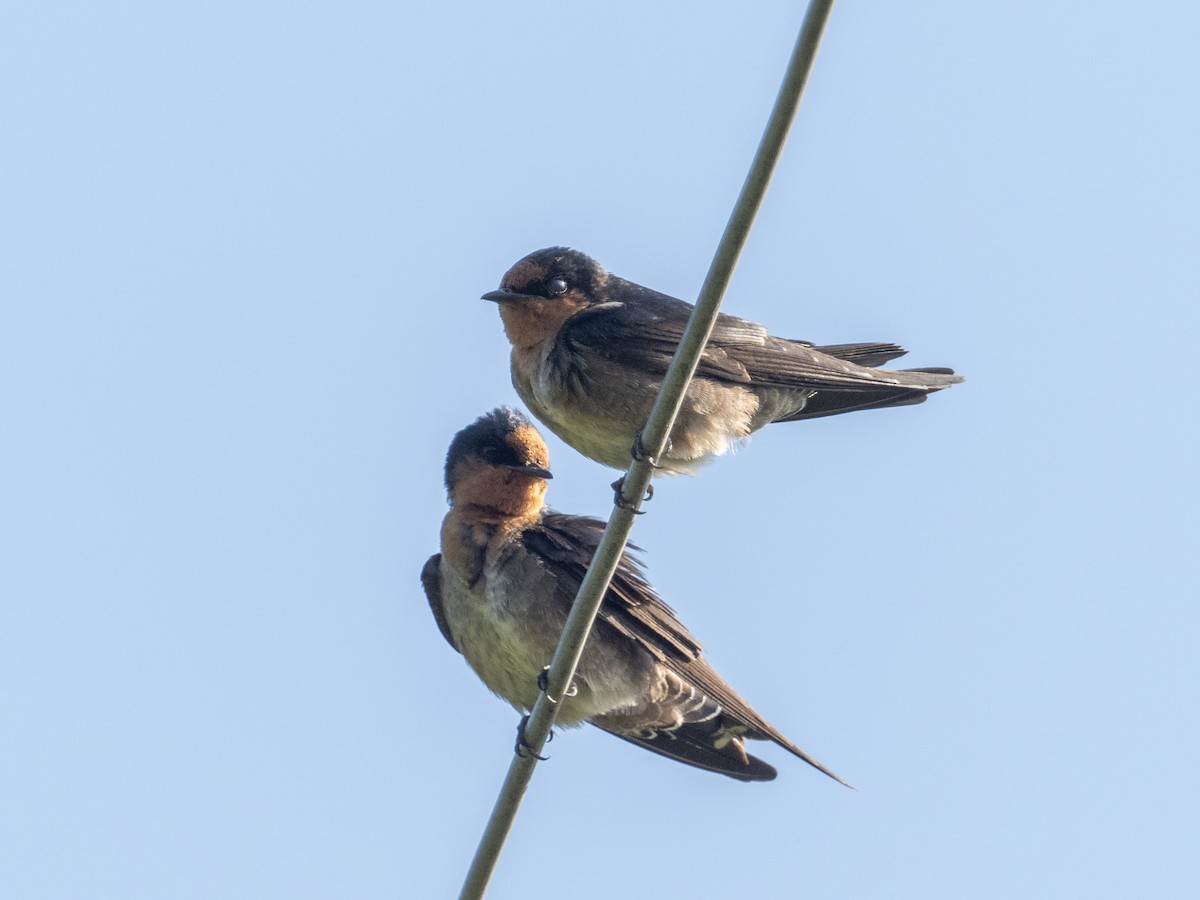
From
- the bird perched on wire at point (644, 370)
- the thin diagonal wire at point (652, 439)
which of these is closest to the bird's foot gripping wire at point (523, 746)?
the thin diagonal wire at point (652, 439)

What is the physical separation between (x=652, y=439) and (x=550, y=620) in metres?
2.41

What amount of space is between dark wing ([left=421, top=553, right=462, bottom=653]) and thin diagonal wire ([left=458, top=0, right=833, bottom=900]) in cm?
233

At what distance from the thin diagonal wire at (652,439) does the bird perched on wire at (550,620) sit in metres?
1.66

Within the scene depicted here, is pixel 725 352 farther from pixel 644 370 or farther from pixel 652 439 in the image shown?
pixel 652 439

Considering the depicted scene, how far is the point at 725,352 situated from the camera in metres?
6.98

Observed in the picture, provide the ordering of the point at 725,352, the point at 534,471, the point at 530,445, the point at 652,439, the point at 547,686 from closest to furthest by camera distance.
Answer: the point at 652,439 → the point at 547,686 → the point at 725,352 → the point at 534,471 → the point at 530,445

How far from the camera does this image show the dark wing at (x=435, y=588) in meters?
7.49

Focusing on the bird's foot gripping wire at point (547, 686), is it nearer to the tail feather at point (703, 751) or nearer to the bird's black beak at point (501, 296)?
the tail feather at point (703, 751)

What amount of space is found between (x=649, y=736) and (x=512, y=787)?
111 inches

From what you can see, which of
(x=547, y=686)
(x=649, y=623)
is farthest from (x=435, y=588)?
(x=547, y=686)

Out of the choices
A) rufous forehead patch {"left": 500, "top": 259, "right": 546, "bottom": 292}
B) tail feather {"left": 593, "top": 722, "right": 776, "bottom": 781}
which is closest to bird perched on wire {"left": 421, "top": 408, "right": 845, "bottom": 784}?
tail feather {"left": 593, "top": 722, "right": 776, "bottom": 781}

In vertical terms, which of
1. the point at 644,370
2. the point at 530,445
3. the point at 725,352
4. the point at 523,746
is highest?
the point at 725,352

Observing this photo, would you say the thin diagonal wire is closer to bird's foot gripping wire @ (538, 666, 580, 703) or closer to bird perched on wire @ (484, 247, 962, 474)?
bird's foot gripping wire @ (538, 666, 580, 703)

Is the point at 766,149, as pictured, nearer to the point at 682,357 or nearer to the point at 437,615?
the point at 682,357
